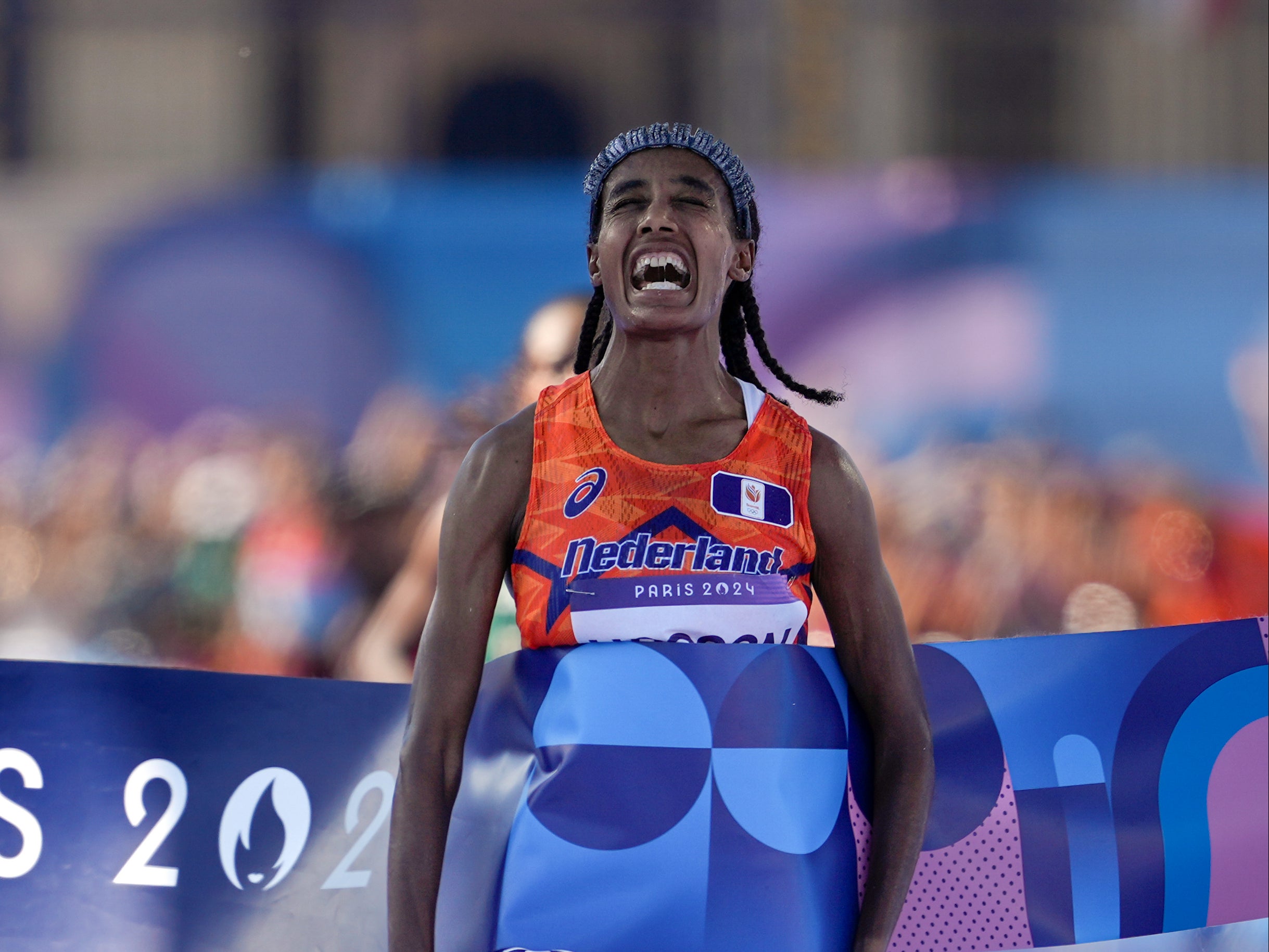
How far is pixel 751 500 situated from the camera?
1.95 meters

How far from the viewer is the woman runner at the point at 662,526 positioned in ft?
6.27

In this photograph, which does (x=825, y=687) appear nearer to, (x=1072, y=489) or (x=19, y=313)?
(x=1072, y=489)

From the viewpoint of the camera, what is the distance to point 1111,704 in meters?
2.40

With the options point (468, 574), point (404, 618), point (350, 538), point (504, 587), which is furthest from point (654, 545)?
point (350, 538)

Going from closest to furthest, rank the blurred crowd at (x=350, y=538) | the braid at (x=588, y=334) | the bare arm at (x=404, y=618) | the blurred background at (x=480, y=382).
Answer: the braid at (x=588, y=334), the bare arm at (x=404, y=618), the blurred crowd at (x=350, y=538), the blurred background at (x=480, y=382)

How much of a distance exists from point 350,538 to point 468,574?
4648 millimetres

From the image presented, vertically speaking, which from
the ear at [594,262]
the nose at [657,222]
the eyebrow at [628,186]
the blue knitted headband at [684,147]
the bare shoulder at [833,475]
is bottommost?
the bare shoulder at [833,475]

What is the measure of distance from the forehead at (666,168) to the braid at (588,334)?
1.39 feet

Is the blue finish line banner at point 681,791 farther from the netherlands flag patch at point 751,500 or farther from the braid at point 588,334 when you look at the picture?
the braid at point 588,334

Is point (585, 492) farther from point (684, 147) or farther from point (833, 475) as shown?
point (684, 147)

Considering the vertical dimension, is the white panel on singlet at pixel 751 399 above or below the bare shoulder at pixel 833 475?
above

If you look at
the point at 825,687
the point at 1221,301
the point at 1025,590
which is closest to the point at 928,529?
the point at 1025,590

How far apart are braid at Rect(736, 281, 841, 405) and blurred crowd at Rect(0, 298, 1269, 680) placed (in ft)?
7.86

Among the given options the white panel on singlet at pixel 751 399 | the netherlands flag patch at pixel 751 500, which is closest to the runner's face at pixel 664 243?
the white panel on singlet at pixel 751 399
